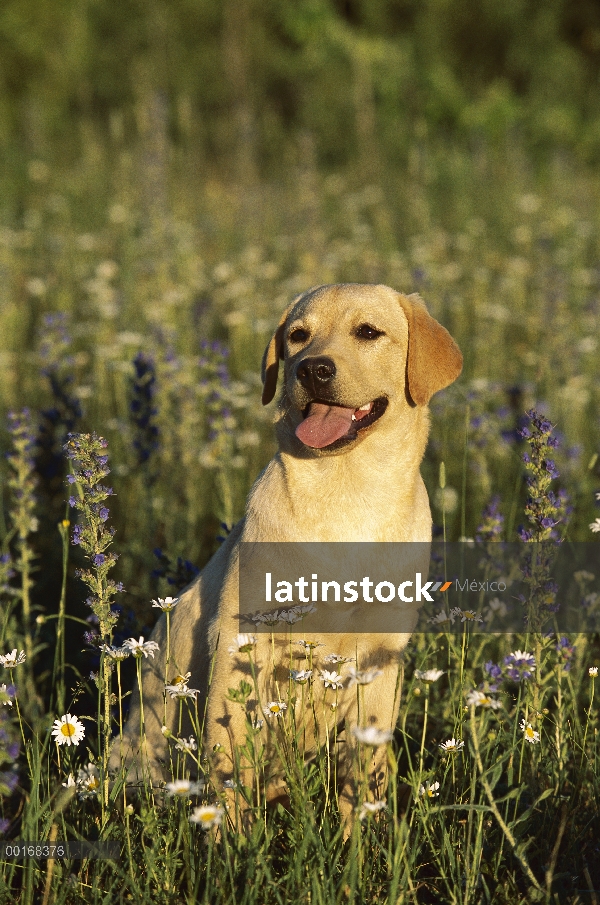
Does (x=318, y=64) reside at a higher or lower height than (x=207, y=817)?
higher

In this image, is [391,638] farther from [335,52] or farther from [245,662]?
[335,52]

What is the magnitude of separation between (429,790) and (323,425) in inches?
45.3

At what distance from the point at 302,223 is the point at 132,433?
345 centimetres

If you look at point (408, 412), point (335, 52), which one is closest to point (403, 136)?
point (335, 52)

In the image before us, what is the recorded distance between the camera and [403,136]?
37.9 feet

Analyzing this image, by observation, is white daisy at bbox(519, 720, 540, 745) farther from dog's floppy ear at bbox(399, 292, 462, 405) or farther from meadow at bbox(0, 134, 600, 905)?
dog's floppy ear at bbox(399, 292, 462, 405)

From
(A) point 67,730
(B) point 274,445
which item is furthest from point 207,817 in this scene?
(B) point 274,445

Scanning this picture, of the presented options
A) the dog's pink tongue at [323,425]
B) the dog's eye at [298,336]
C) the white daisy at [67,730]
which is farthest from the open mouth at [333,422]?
the white daisy at [67,730]

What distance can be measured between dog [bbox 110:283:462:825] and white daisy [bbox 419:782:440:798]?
0.48ft

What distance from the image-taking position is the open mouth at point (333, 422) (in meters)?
2.92

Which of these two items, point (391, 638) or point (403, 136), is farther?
point (403, 136)

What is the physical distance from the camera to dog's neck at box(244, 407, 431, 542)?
286 centimetres

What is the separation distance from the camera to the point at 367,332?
3.23m

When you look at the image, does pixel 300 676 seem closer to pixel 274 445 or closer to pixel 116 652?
pixel 116 652
